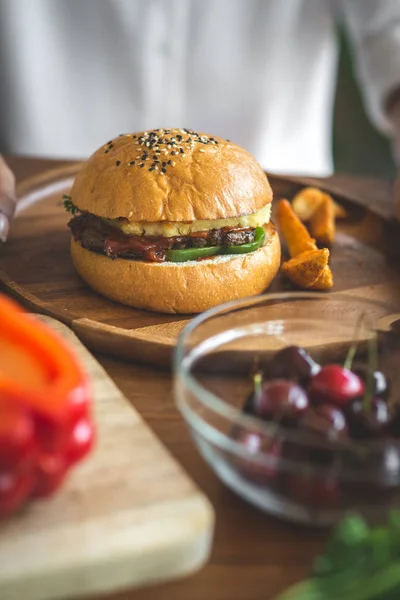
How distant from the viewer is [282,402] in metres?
1.18

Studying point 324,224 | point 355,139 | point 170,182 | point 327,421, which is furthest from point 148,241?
point 355,139

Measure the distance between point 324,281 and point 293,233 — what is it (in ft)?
0.74

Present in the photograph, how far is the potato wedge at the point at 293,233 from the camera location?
2.30 metres

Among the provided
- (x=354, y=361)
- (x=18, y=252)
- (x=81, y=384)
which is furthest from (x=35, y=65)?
(x=81, y=384)

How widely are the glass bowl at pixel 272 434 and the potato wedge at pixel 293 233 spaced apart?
2.27ft

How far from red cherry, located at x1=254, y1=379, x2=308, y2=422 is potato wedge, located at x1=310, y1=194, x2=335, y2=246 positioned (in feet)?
4.36

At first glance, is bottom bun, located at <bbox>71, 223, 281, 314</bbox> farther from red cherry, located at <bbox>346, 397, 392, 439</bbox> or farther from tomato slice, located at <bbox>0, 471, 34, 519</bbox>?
tomato slice, located at <bbox>0, 471, 34, 519</bbox>

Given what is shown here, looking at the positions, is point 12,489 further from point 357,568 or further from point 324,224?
point 324,224

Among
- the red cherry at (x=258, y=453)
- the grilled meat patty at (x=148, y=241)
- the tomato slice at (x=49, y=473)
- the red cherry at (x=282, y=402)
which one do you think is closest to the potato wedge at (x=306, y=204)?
the grilled meat patty at (x=148, y=241)

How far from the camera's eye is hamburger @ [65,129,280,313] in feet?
6.52

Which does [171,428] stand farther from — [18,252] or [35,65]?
[35,65]

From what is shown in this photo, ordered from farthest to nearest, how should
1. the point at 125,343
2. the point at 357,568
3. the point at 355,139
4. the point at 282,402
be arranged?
the point at 355,139
the point at 125,343
the point at 282,402
the point at 357,568

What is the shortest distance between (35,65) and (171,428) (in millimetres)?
2453

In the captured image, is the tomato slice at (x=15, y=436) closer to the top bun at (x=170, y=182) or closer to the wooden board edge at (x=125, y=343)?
the wooden board edge at (x=125, y=343)
